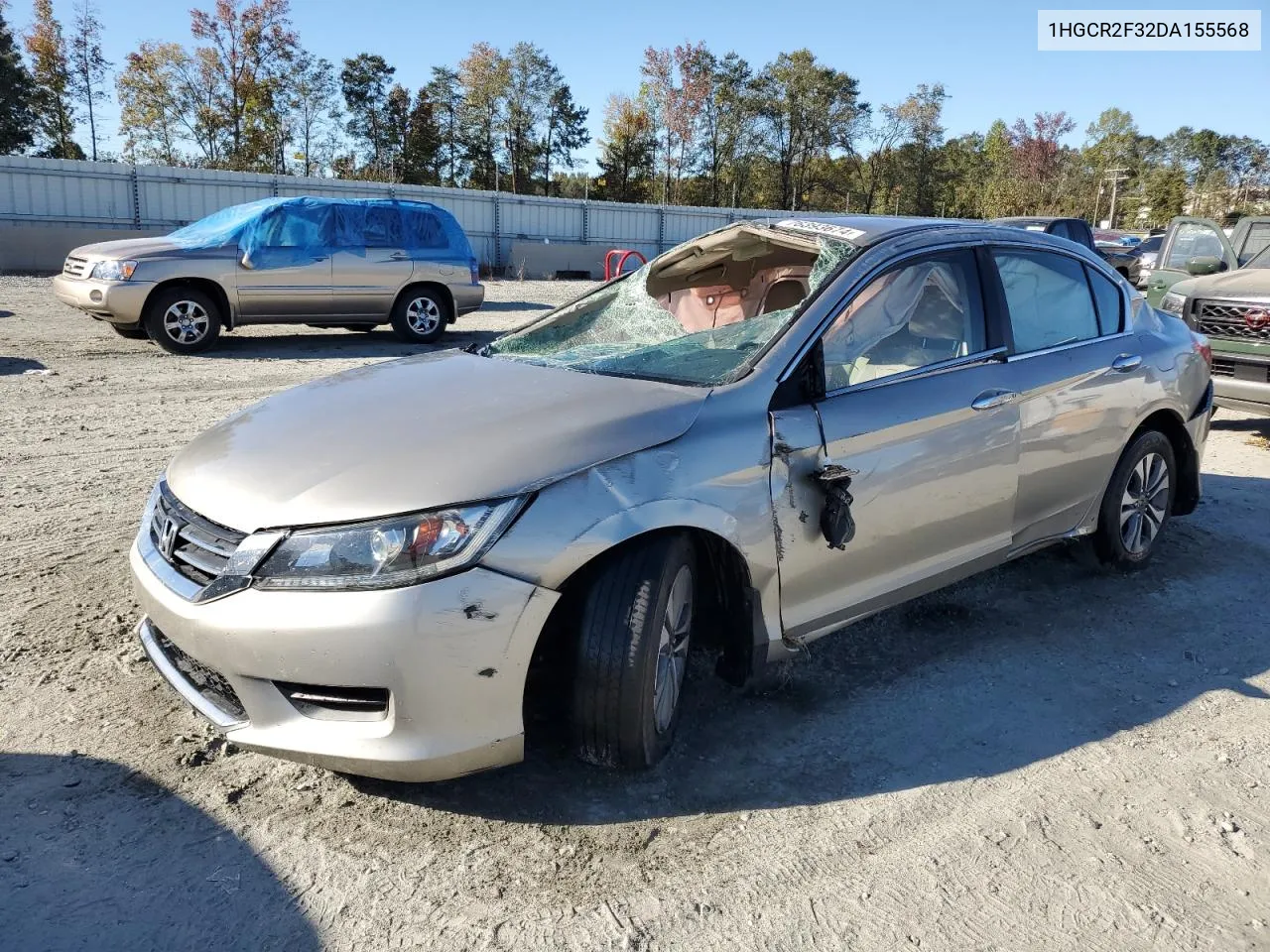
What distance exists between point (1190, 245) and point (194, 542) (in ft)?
37.2

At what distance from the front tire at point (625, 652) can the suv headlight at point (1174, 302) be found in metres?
7.76

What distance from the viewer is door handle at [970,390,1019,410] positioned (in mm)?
3761

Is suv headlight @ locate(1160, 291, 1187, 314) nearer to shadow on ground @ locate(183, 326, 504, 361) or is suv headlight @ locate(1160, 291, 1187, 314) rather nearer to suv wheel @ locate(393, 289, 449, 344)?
shadow on ground @ locate(183, 326, 504, 361)

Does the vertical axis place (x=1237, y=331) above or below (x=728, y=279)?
below

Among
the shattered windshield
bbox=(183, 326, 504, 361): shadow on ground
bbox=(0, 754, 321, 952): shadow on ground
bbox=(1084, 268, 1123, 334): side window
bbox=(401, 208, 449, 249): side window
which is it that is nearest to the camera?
bbox=(0, 754, 321, 952): shadow on ground

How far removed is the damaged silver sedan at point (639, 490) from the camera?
255 centimetres

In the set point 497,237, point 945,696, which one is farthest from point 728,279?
point 497,237

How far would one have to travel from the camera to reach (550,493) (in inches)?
105

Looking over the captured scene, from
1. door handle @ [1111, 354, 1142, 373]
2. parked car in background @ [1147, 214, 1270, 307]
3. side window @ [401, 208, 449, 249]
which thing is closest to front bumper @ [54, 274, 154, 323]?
side window @ [401, 208, 449, 249]

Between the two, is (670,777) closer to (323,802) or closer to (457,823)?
(457,823)

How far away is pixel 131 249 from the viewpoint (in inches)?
422

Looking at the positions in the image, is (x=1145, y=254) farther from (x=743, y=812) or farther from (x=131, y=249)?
(x=743, y=812)

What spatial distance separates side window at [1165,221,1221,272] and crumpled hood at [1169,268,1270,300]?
1.42 m

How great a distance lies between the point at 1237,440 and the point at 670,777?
7.58 meters
